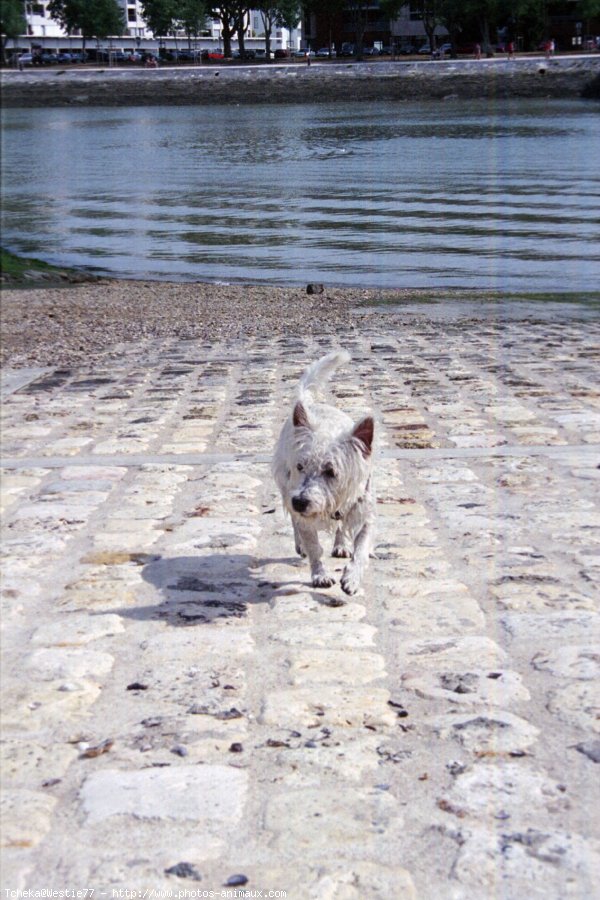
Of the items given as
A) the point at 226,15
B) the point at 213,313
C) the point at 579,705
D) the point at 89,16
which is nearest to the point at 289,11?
the point at 226,15

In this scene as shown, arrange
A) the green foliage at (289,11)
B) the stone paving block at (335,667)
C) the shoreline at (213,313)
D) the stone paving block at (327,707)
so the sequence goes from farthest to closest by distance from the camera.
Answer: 1. the green foliage at (289,11)
2. the shoreline at (213,313)
3. the stone paving block at (335,667)
4. the stone paving block at (327,707)

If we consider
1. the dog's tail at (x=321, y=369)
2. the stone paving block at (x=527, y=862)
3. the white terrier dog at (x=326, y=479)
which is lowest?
the stone paving block at (x=527, y=862)

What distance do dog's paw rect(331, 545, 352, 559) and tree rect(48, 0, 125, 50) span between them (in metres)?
126

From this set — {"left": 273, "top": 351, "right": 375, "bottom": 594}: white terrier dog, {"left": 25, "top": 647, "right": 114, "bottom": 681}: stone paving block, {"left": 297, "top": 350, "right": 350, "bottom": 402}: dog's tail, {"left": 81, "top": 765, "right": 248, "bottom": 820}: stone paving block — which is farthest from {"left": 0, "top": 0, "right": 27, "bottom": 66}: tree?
{"left": 81, "top": 765, "right": 248, "bottom": 820}: stone paving block

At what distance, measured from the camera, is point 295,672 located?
4645mm

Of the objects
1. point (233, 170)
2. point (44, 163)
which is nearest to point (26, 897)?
point (233, 170)

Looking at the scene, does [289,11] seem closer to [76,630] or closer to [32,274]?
[32,274]

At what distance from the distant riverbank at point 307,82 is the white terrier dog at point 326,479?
86360mm

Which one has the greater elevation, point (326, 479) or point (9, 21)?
point (9, 21)

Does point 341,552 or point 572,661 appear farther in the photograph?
point 341,552

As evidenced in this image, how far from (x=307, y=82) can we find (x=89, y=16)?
3886cm

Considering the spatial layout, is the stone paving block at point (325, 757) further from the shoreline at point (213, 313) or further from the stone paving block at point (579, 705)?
the shoreline at point (213, 313)

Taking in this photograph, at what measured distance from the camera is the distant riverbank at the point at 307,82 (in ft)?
289

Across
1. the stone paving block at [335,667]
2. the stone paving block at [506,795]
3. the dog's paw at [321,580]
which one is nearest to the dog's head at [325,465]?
the dog's paw at [321,580]
